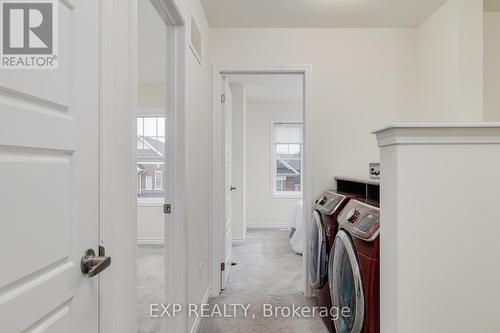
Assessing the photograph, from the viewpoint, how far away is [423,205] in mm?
1098

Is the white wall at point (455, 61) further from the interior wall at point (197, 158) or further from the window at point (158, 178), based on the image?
the window at point (158, 178)

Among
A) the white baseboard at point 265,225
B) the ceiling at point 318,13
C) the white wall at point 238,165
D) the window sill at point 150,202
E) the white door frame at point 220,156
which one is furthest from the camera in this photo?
the white baseboard at point 265,225

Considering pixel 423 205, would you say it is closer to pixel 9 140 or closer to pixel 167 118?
pixel 9 140

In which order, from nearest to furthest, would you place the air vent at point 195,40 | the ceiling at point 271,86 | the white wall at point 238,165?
1. the air vent at point 195,40
2. the ceiling at point 271,86
3. the white wall at point 238,165

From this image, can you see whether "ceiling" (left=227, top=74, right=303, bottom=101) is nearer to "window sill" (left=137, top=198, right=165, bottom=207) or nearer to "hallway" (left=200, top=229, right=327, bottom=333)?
"window sill" (left=137, top=198, right=165, bottom=207)

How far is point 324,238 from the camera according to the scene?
2.23 metres

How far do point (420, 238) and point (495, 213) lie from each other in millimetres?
292

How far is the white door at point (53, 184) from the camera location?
60 centimetres

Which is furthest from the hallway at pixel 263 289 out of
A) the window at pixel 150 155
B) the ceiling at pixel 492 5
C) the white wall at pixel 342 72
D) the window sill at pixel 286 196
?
the ceiling at pixel 492 5

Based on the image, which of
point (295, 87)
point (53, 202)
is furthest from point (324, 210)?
point (295, 87)

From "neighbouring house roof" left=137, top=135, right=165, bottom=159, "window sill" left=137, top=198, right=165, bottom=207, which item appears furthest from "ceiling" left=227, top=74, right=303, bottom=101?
"window sill" left=137, top=198, right=165, bottom=207

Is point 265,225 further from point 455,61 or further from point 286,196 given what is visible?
point 455,61

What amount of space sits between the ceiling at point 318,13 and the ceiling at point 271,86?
Answer: 3.98 ft

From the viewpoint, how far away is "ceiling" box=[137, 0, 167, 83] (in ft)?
8.52
